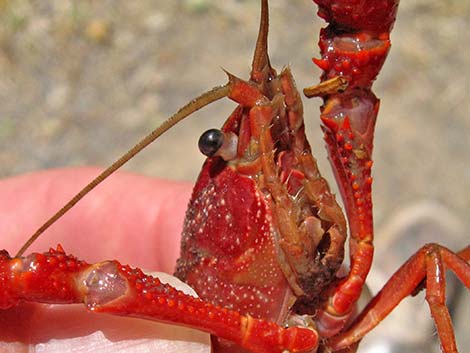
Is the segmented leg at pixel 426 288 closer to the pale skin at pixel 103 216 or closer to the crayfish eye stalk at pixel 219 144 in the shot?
the crayfish eye stalk at pixel 219 144

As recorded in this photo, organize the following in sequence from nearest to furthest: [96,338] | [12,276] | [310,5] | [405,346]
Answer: [12,276]
[96,338]
[405,346]
[310,5]

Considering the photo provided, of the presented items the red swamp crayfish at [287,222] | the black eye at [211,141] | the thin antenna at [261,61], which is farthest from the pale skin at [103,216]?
the thin antenna at [261,61]

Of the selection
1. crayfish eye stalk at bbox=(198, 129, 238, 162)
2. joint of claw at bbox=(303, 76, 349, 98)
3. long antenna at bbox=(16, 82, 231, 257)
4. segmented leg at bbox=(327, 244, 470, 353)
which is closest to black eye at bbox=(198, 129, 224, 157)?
crayfish eye stalk at bbox=(198, 129, 238, 162)

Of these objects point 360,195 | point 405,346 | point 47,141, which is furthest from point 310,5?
point 360,195

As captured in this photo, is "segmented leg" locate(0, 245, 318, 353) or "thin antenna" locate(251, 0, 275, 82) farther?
"thin antenna" locate(251, 0, 275, 82)

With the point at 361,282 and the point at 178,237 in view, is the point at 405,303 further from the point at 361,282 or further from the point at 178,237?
the point at 361,282

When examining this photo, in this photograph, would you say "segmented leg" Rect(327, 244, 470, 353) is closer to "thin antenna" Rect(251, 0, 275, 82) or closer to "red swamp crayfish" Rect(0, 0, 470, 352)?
"red swamp crayfish" Rect(0, 0, 470, 352)

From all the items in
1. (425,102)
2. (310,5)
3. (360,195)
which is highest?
(310,5)
